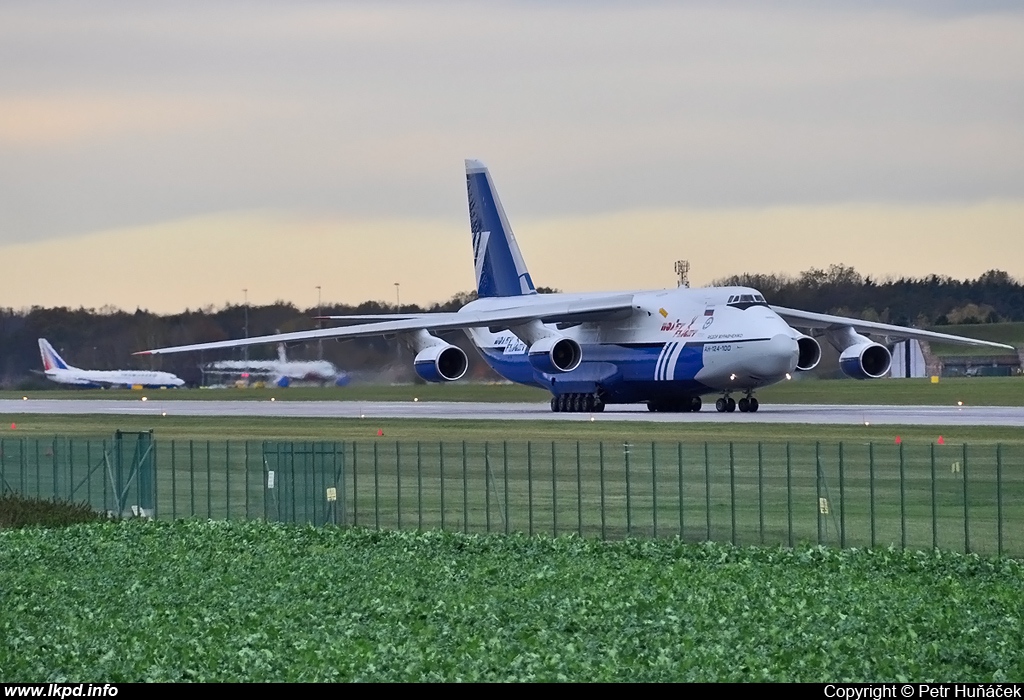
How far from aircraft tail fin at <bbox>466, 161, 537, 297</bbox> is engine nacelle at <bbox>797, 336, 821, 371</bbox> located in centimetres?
1257

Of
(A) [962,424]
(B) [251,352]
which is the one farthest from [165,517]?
(B) [251,352]

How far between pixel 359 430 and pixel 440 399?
22.4 meters

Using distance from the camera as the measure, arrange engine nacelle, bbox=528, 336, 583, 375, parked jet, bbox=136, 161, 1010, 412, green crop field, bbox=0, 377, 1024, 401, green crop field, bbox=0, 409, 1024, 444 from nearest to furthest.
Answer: green crop field, bbox=0, 409, 1024, 444, parked jet, bbox=136, 161, 1010, 412, engine nacelle, bbox=528, 336, 583, 375, green crop field, bbox=0, 377, 1024, 401

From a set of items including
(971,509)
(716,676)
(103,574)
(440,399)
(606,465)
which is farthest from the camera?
(440,399)

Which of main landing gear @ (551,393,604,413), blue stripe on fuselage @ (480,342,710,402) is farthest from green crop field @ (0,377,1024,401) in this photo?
blue stripe on fuselage @ (480,342,710,402)

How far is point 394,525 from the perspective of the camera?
85.6 ft

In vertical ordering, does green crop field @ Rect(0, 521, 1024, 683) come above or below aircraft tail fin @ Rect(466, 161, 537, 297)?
below

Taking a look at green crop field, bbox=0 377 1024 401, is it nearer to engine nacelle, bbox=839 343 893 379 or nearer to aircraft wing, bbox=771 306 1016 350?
aircraft wing, bbox=771 306 1016 350

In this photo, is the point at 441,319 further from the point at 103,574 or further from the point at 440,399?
the point at 103,574

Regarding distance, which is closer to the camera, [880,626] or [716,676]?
[716,676]

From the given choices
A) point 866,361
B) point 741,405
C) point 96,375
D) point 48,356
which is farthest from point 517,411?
point 96,375

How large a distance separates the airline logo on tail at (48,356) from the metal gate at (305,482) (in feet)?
165

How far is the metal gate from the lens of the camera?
26703mm

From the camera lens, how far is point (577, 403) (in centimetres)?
5447
